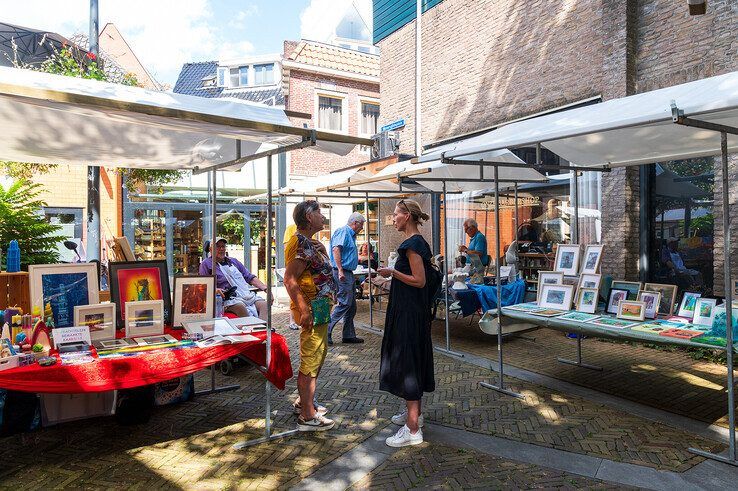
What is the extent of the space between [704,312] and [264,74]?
85.5 ft

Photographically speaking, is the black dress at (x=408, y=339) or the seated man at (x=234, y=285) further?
the seated man at (x=234, y=285)

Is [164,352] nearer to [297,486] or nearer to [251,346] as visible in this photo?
[251,346]

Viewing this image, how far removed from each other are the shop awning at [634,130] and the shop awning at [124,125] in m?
1.61

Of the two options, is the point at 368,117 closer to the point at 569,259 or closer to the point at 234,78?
the point at 234,78

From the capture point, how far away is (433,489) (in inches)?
129

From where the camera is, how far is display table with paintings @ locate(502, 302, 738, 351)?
409cm

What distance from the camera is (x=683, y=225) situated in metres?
7.55

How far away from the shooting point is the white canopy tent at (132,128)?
3.02 metres

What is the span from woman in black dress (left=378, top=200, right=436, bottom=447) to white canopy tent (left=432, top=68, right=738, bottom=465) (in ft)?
4.62

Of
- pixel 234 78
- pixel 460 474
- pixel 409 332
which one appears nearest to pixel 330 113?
pixel 234 78

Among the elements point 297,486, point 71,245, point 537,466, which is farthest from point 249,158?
point 537,466

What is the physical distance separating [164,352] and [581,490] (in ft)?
9.68

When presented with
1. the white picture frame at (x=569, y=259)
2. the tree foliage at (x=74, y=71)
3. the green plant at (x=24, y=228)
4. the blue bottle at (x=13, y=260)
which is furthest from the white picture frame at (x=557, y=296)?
the tree foliage at (x=74, y=71)

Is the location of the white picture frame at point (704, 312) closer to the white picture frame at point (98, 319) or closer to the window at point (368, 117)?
the white picture frame at point (98, 319)
